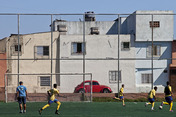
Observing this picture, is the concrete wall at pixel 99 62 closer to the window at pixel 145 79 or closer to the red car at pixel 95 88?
the red car at pixel 95 88

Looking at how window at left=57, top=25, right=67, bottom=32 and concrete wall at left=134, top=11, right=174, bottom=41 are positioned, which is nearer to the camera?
concrete wall at left=134, top=11, right=174, bottom=41

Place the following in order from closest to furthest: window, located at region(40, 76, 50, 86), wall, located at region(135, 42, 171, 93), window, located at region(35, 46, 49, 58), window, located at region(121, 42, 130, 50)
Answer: window, located at region(40, 76, 50, 86), window, located at region(35, 46, 49, 58), wall, located at region(135, 42, 171, 93), window, located at region(121, 42, 130, 50)

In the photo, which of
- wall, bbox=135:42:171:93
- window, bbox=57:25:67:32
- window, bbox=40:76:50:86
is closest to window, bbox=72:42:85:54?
window, bbox=57:25:67:32

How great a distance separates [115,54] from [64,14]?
8020mm

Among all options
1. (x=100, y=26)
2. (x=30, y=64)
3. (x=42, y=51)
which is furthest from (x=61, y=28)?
(x=100, y=26)

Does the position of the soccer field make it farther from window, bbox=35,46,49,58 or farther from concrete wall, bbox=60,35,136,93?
window, bbox=35,46,49,58

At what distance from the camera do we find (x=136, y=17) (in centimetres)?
4481

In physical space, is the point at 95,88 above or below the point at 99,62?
below

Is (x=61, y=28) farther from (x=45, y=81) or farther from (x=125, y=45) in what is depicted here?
(x=45, y=81)

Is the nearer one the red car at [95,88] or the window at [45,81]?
the window at [45,81]

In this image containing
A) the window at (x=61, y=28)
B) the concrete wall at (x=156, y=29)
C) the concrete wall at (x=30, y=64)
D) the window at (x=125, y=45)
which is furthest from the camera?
the window at (x=61, y=28)

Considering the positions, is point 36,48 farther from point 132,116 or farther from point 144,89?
point 132,116

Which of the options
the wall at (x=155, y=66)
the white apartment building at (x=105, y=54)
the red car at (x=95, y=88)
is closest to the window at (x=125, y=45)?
the white apartment building at (x=105, y=54)

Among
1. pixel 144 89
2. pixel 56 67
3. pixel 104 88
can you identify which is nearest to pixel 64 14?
pixel 56 67
